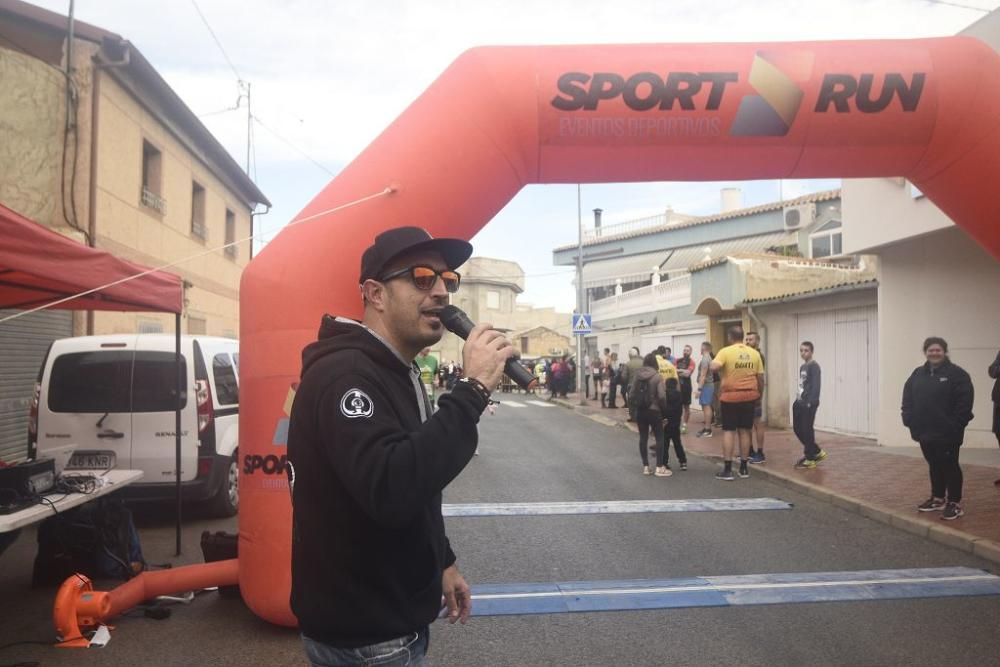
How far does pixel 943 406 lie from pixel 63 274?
7374 mm

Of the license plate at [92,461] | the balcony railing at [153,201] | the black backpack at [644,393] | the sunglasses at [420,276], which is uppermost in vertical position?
the balcony railing at [153,201]

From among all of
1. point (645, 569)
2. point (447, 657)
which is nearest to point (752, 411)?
point (645, 569)

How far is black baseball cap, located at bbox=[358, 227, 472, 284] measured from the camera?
2.10 meters

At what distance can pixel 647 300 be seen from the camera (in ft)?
86.4

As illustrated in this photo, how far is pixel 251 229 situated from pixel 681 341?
1367 centimetres

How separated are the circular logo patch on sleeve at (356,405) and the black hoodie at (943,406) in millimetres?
6851

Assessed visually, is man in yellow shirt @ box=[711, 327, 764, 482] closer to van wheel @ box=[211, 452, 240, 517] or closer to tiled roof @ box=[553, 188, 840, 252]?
van wheel @ box=[211, 452, 240, 517]

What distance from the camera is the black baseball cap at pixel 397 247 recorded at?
2102 mm

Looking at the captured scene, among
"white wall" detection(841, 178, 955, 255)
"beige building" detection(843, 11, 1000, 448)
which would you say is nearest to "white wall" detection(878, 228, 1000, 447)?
"beige building" detection(843, 11, 1000, 448)

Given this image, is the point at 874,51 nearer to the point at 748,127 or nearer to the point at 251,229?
the point at 748,127

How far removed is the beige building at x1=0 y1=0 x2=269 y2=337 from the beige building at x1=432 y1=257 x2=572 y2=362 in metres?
39.9

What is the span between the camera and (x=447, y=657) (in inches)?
165

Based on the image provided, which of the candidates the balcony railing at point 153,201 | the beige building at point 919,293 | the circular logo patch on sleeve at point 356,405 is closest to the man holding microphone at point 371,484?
the circular logo patch on sleeve at point 356,405

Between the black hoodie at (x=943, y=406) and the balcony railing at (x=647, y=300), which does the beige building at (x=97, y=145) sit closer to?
the black hoodie at (x=943, y=406)
